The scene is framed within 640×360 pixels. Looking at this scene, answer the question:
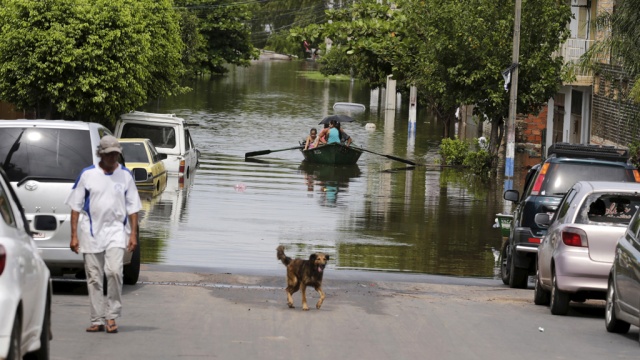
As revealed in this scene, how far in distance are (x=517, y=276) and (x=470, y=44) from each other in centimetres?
2408

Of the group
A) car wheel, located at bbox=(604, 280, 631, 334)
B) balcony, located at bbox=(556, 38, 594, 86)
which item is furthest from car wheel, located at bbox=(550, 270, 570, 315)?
balcony, located at bbox=(556, 38, 594, 86)

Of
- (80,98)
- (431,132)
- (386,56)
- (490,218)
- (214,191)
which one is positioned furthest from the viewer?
(431,132)

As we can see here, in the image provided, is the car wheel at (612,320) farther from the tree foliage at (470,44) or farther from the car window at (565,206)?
the tree foliage at (470,44)

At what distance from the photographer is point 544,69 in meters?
41.4

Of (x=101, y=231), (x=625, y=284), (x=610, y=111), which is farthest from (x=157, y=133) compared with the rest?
(x=625, y=284)

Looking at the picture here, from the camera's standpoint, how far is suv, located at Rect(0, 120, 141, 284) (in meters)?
13.9

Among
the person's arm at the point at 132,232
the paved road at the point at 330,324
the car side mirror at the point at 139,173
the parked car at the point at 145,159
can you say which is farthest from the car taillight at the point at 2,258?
the parked car at the point at 145,159

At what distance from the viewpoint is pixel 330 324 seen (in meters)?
12.5

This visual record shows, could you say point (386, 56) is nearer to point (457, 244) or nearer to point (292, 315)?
point (457, 244)

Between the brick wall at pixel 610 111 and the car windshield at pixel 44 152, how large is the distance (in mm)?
24935

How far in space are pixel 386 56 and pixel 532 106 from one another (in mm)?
5164

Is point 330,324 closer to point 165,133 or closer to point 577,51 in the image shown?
point 165,133

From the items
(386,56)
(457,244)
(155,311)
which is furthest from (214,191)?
(155,311)

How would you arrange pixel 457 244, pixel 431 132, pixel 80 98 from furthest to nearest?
1. pixel 431 132
2. pixel 80 98
3. pixel 457 244
